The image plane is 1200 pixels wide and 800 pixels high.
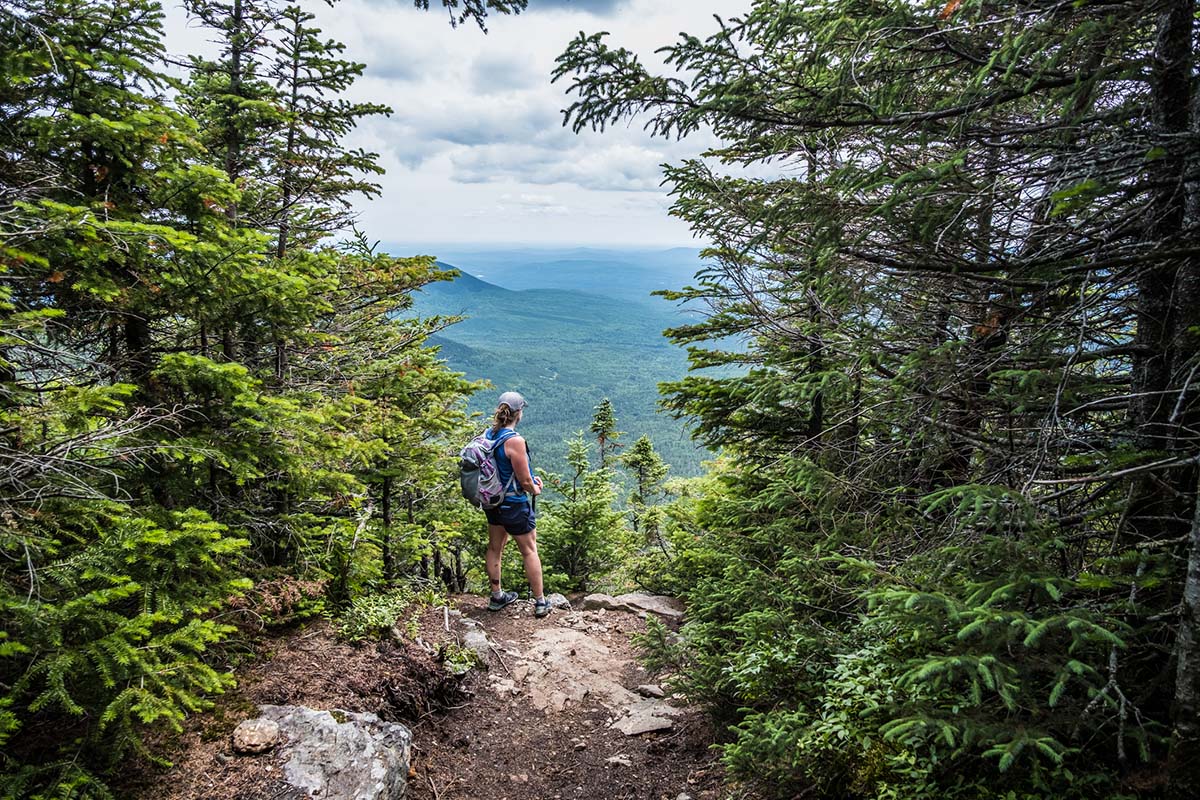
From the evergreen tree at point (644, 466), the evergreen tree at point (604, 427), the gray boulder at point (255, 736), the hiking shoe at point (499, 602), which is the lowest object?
the evergreen tree at point (644, 466)

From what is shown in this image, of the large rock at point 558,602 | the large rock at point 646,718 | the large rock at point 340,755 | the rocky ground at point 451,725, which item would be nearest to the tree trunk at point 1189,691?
the rocky ground at point 451,725

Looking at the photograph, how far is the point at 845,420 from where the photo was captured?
4.03 meters

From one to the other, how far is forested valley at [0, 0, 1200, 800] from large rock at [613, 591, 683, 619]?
12.5 ft

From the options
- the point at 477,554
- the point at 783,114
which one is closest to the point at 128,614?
the point at 783,114

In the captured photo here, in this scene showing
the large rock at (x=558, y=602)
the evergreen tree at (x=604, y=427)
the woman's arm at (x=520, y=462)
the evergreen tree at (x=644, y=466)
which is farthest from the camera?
the evergreen tree at (x=604, y=427)

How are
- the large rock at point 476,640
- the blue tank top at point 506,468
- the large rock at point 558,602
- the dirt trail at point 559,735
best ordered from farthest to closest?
the large rock at point 558,602 < the blue tank top at point 506,468 < the large rock at point 476,640 < the dirt trail at point 559,735

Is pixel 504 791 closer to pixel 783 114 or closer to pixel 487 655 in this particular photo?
pixel 487 655

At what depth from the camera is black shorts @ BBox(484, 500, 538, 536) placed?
261 inches

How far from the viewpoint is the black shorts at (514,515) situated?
6629mm

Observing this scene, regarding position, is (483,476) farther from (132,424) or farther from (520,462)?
(132,424)

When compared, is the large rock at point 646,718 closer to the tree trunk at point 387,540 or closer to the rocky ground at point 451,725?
the rocky ground at point 451,725

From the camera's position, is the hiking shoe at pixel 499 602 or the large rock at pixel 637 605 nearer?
the hiking shoe at pixel 499 602

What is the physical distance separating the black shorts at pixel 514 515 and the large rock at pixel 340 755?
2957 millimetres

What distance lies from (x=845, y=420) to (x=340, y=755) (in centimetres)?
417
